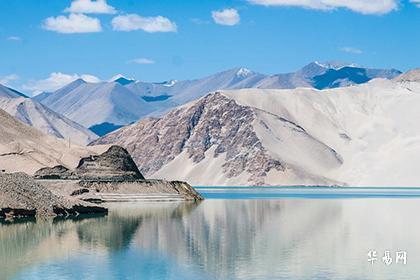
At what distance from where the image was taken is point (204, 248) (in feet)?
168

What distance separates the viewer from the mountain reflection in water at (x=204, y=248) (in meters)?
40.2

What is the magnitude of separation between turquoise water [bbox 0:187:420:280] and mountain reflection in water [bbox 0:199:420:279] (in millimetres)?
45

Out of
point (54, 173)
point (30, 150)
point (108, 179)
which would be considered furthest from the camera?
point (30, 150)

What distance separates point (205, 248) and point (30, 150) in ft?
352

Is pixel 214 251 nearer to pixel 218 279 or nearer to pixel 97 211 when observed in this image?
pixel 218 279

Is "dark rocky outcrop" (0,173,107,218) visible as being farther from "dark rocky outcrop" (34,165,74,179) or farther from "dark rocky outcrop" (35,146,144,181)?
"dark rocky outcrop" (35,146,144,181)

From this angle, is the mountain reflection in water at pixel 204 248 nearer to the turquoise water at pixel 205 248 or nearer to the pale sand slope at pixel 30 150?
the turquoise water at pixel 205 248

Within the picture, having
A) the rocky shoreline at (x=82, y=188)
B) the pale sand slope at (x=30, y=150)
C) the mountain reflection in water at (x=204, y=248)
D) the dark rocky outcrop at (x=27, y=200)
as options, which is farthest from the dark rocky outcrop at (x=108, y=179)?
the mountain reflection in water at (x=204, y=248)

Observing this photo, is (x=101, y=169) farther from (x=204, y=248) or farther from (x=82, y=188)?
(x=204, y=248)

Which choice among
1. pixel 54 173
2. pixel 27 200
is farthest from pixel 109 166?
pixel 27 200

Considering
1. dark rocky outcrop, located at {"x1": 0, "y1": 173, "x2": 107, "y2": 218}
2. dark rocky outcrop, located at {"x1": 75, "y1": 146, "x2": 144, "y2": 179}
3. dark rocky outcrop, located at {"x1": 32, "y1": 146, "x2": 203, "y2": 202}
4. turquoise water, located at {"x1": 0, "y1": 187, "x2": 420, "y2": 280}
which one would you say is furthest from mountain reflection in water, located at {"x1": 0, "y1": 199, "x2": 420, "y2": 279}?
dark rocky outcrop, located at {"x1": 75, "y1": 146, "x2": 144, "y2": 179}

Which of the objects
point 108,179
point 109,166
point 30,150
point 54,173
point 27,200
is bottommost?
point 27,200

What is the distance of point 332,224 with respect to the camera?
7381cm

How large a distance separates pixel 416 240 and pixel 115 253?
20.9 m
